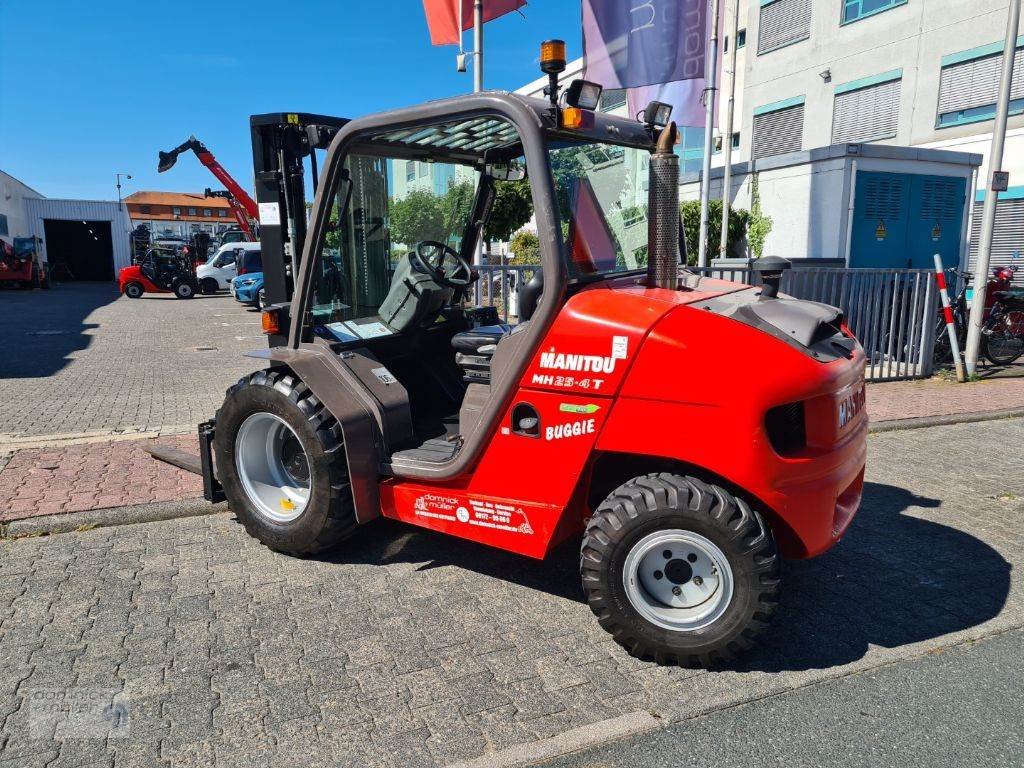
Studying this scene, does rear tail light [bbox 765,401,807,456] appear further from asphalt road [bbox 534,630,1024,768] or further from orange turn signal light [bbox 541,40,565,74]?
orange turn signal light [bbox 541,40,565,74]

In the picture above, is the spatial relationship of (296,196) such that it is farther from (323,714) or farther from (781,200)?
(781,200)

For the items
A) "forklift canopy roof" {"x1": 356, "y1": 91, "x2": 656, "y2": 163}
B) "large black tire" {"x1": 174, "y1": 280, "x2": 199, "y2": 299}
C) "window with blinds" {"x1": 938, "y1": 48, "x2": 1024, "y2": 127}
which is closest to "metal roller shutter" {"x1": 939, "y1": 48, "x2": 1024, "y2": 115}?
"window with blinds" {"x1": 938, "y1": 48, "x2": 1024, "y2": 127}

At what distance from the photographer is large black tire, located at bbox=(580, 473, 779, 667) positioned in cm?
296

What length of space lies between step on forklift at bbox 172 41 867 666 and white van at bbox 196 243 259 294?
25.9 metres

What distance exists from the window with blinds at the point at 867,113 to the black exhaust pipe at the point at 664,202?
22.5 m

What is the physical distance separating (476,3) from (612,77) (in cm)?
238

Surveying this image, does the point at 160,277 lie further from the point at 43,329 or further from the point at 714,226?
the point at 714,226

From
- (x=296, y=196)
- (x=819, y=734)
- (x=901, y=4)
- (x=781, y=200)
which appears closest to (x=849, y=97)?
(x=901, y=4)

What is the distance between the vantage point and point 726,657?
304 centimetres

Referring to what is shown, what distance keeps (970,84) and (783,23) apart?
8524mm

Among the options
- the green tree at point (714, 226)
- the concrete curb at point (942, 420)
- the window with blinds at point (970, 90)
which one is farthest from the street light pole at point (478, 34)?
the window with blinds at point (970, 90)

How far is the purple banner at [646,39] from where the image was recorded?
11.0 meters

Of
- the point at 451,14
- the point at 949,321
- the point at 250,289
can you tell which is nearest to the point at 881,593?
the point at 949,321

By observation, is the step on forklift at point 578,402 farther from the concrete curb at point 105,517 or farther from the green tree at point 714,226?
the green tree at point 714,226
